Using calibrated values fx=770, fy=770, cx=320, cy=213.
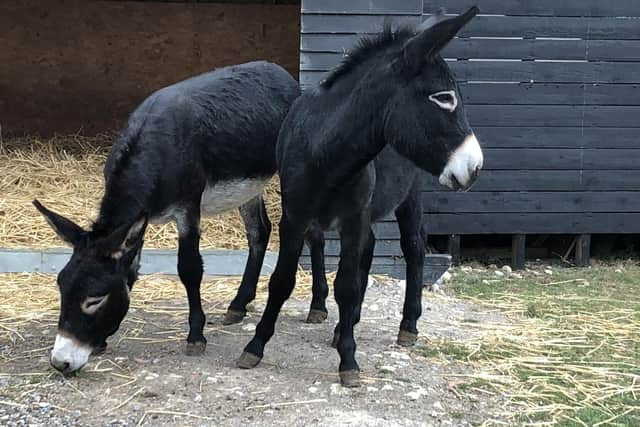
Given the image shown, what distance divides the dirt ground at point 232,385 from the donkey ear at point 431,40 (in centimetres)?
161

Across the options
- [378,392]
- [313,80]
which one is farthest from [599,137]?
[378,392]

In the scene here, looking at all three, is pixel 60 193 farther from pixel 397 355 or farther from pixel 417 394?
pixel 417 394

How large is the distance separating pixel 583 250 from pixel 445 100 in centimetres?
439

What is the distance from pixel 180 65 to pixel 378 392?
243 inches

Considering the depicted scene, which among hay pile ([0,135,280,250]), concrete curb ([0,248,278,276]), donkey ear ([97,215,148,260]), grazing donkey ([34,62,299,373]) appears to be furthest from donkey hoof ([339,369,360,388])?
hay pile ([0,135,280,250])

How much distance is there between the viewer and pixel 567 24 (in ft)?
22.9

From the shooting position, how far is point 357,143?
3.65 meters

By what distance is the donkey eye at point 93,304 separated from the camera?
12.2 feet

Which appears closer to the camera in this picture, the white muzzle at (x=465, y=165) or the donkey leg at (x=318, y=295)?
the white muzzle at (x=465, y=165)

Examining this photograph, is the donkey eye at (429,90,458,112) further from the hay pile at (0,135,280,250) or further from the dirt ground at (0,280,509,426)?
the hay pile at (0,135,280,250)

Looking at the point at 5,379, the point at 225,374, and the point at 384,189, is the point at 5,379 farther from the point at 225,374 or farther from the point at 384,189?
the point at 384,189

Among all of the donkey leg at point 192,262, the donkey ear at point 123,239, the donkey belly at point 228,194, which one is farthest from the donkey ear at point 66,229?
the donkey belly at point 228,194

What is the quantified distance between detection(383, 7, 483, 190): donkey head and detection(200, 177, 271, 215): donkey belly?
1.46 meters

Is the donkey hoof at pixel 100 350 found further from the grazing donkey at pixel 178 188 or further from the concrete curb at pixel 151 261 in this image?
the concrete curb at pixel 151 261
